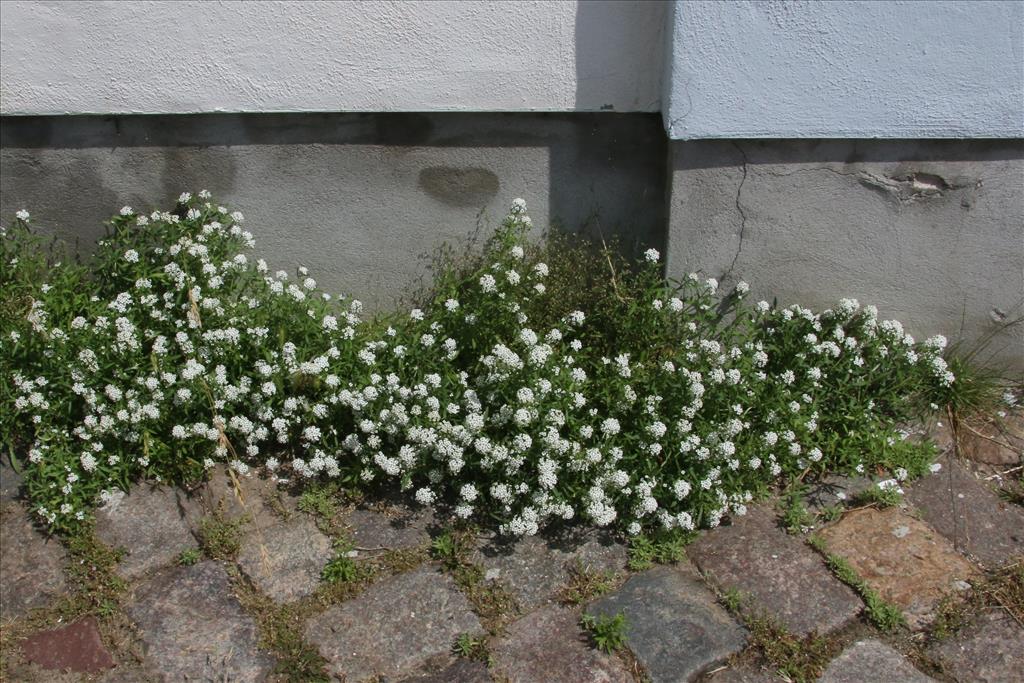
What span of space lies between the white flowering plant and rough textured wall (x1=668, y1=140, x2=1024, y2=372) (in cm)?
14

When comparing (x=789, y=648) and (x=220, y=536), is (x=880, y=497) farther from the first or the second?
(x=220, y=536)

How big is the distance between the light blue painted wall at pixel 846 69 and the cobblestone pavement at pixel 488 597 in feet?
4.68

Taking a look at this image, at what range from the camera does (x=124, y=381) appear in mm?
3631

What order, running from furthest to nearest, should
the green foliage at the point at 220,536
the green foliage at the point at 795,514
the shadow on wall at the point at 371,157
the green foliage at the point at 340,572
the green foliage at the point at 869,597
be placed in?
the shadow on wall at the point at 371,157 → the green foliage at the point at 795,514 → the green foliage at the point at 220,536 → the green foliage at the point at 340,572 → the green foliage at the point at 869,597

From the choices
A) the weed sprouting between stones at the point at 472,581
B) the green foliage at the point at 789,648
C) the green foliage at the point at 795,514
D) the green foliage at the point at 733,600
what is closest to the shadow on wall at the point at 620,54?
the green foliage at the point at 795,514

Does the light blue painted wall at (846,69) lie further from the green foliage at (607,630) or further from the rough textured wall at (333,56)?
the green foliage at (607,630)

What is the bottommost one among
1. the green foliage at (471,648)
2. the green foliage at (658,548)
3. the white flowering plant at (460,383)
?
the green foliage at (471,648)

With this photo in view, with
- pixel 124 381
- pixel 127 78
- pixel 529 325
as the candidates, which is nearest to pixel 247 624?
pixel 124 381

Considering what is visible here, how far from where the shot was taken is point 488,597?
10.3 feet

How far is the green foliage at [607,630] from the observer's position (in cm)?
295

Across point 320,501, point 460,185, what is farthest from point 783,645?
point 460,185

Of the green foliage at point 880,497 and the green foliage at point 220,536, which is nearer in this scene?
the green foliage at point 220,536

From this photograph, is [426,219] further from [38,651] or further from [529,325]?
[38,651]

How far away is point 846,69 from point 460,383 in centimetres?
188
